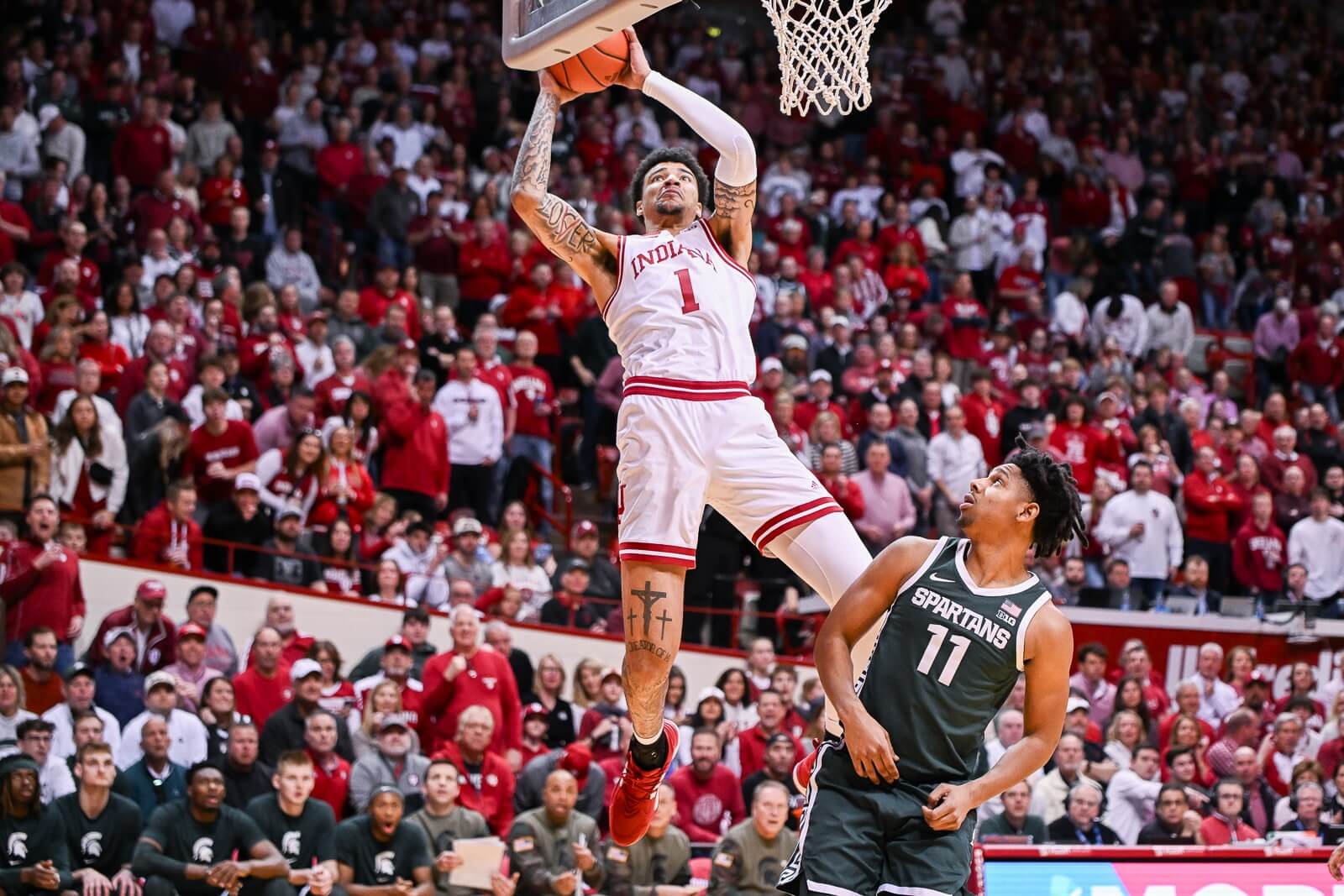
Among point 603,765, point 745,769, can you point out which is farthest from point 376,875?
point 745,769

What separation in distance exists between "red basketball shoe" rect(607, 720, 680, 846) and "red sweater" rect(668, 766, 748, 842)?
17.7ft

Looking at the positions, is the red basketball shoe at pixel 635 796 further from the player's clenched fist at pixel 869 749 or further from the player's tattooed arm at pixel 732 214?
the player's tattooed arm at pixel 732 214

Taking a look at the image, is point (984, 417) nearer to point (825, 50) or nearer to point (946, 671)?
point (825, 50)

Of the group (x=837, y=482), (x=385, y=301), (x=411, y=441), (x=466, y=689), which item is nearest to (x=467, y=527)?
(x=411, y=441)

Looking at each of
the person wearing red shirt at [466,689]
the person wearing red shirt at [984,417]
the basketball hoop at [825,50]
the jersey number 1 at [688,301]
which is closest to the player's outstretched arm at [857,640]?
the jersey number 1 at [688,301]

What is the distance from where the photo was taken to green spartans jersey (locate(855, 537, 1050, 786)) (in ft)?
21.2

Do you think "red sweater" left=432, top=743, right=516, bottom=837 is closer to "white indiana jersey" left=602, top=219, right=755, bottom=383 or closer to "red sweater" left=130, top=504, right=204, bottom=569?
"red sweater" left=130, top=504, right=204, bottom=569

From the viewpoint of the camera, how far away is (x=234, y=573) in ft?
50.1

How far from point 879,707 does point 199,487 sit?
983cm

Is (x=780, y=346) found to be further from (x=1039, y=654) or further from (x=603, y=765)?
(x=1039, y=654)

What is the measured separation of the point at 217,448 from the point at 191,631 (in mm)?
2204

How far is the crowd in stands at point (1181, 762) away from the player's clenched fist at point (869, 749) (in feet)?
20.4

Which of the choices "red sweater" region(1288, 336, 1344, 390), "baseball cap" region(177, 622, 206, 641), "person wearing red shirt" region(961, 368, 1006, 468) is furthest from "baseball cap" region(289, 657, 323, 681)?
"red sweater" region(1288, 336, 1344, 390)

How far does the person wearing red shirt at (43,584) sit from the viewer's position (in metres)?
13.5
